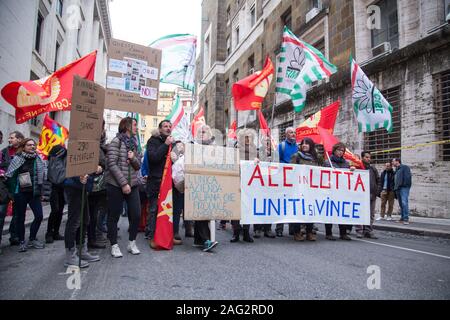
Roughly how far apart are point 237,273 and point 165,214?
165 cm

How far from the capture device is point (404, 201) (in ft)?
28.5

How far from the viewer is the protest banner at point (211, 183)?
4.73 m

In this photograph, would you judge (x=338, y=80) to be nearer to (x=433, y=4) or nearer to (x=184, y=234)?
(x=433, y=4)

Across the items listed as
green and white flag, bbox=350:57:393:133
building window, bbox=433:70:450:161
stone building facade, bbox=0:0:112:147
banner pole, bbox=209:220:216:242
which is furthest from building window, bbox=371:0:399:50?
stone building facade, bbox=0:0:112:147

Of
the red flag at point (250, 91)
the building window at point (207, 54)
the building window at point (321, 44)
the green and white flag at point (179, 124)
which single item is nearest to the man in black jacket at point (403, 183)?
the red flag at point (250, 91)

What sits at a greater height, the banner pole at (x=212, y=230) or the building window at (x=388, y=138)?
the building window at (x=388, y=138)

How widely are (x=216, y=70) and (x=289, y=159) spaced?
25.7m

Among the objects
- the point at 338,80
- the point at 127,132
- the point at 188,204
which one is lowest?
the point at 188,204

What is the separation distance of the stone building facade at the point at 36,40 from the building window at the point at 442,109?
13.5 metres

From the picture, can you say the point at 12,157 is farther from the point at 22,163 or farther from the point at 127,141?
the point at 127,141

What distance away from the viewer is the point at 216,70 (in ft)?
99.9

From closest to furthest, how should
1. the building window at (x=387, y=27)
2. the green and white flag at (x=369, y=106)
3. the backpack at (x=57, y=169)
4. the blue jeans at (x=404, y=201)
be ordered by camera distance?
1. the backpack at (x=57, y=169)
2. the green and white flag at (x=369, y=106)
3. the blue jeans at (x=404, y=201)
4. the building window at (x=387, y=27)

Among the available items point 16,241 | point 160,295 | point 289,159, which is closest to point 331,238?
point 289,159

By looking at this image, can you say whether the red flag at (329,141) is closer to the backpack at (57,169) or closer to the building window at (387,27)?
the backpack at (57,169)
